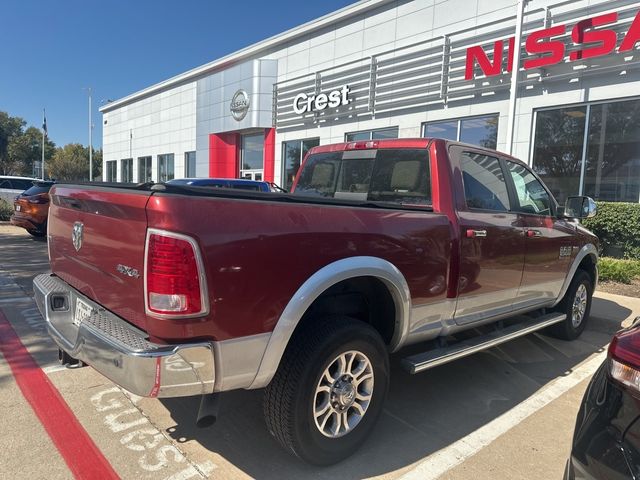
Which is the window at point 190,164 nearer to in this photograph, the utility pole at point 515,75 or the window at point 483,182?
the utility pole at point 515,75

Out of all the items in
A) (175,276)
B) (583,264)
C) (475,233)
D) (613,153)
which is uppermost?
(613,153)

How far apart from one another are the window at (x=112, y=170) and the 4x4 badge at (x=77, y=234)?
35135mm

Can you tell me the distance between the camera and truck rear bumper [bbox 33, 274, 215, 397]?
2045 millimetres

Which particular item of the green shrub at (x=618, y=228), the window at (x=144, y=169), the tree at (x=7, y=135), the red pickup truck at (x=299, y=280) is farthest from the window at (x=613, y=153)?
the tree at (x=7, y=135)

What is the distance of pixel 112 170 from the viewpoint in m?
35.9

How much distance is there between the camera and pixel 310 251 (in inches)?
95.6

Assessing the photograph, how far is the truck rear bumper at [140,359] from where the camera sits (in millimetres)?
2045

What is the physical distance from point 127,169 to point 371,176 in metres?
32.7

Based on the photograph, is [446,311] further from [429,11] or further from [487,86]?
[429,11]

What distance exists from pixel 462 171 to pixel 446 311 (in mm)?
1092

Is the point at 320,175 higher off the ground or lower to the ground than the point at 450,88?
lower

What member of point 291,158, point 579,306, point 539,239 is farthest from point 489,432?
point 291,158

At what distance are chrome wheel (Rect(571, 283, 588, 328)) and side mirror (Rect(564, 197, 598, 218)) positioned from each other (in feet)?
3.19

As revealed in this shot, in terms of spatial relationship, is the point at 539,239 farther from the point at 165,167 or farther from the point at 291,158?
the point at 165,167
